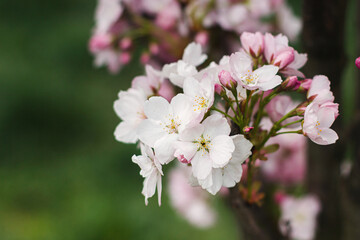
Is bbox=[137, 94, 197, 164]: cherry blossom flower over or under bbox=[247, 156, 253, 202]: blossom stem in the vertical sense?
over

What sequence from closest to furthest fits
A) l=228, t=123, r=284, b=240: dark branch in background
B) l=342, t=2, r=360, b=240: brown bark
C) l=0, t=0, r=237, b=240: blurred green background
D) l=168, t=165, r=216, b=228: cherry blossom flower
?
1. l=228, t=123, r=284, b=240: dark branch in background
2. l=342, t=2, r=360, b=240: brown bark
3. l=168, t=165, r=216, b=228: cherry blossom flower
4. l=0, t=0, r=237, b=240: blurred green background

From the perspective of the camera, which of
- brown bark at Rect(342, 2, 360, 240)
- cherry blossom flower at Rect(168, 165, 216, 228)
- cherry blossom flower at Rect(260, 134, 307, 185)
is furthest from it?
cherry blossom flower at Rect(168, 165, 216, 228)

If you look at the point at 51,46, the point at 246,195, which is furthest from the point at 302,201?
the point at 51,46

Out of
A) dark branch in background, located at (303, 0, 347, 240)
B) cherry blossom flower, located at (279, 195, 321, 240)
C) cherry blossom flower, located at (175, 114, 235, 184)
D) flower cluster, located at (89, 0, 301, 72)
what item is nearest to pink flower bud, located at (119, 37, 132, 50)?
flower cluster, located at (89, 0, 301, 72)

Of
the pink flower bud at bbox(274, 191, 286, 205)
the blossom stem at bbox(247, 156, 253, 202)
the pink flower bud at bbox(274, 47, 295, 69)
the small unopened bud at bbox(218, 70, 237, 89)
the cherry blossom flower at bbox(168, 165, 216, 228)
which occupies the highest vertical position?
the pink flower bud at bbox(274, 47, 295, 69)

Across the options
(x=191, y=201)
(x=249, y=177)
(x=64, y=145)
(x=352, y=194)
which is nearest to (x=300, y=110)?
(x=249, y=177)

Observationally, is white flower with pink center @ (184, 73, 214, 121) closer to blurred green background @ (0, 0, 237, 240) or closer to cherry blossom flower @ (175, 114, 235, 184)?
cherry blossom flower @ (175, 114, 235, 184)

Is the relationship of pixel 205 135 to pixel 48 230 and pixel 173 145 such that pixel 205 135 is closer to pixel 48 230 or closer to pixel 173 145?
pixel 173 145

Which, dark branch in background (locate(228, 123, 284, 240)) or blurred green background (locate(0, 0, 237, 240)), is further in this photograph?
blurred green background (locate(0, 0, 237, 240))
